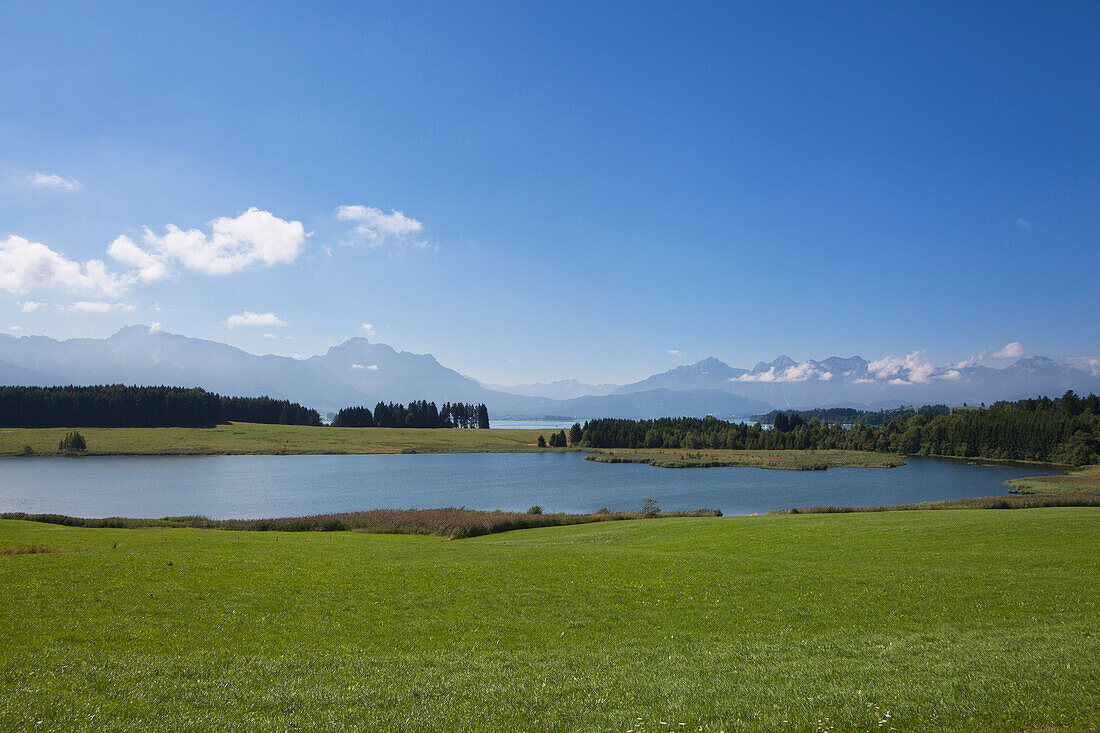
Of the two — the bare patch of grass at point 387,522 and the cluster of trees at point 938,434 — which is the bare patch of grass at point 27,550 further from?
the cluster of trees at point 938,434

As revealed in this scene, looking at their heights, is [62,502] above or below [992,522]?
below

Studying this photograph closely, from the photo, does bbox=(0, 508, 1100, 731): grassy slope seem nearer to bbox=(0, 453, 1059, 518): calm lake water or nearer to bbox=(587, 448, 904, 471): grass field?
bbox=(0, 453, 1059, 518): calm lake water

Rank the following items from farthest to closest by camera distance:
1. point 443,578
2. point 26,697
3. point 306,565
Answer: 1. point 306,565
2. point 443,578
3. point 26,697

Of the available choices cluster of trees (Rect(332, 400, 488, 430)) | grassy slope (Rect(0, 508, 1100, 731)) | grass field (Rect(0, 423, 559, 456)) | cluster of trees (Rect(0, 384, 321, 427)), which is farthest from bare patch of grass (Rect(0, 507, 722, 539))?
cluster of trees (Rect(332, 400, 488, 430))

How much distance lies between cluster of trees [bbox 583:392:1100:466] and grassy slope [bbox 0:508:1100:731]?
356ft

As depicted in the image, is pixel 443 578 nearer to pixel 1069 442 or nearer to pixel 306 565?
pixel 306 565

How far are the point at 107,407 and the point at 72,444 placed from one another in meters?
37.4

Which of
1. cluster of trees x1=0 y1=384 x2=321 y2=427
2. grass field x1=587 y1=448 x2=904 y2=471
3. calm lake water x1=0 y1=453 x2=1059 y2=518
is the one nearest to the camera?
calm lake water x1=0 y1=453 x2=1059 y2=518

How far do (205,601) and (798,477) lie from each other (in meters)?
81.0

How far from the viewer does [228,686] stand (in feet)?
29.7

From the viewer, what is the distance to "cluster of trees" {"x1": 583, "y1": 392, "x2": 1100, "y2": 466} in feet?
333

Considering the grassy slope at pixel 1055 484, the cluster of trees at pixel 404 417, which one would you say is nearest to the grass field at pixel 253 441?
the cluster of trees at pixel 404 417

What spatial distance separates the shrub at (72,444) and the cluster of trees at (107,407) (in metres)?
32.1

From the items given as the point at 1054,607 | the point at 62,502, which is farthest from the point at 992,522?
the point at 62,502
